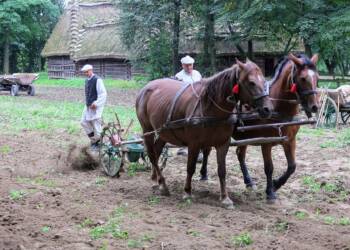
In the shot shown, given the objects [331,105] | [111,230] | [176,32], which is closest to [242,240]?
[111,230]

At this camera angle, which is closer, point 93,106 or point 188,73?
point 188,73

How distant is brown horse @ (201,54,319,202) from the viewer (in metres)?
6.87

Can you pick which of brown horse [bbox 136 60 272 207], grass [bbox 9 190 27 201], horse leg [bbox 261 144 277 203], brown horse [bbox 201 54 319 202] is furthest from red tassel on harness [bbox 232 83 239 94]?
grass [bbox 9 190 27 201]

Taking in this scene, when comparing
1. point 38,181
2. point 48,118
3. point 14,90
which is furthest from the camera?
point 14,90

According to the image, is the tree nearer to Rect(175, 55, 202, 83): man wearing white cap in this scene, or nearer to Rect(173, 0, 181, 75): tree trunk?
Rect(173, 0, 181, 75): tree trunk

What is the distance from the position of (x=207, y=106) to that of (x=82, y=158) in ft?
11.6

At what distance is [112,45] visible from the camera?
4019 cm

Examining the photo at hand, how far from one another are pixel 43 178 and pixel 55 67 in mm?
41220


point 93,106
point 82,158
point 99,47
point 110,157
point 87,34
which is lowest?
point 82,158

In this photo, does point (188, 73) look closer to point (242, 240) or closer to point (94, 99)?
point (94, 99)

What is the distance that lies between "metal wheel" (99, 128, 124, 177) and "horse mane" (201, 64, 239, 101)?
2452 mm

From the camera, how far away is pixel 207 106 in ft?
22.4

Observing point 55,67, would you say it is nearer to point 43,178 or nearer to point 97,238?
point 43,178

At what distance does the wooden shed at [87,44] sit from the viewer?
132 ft
